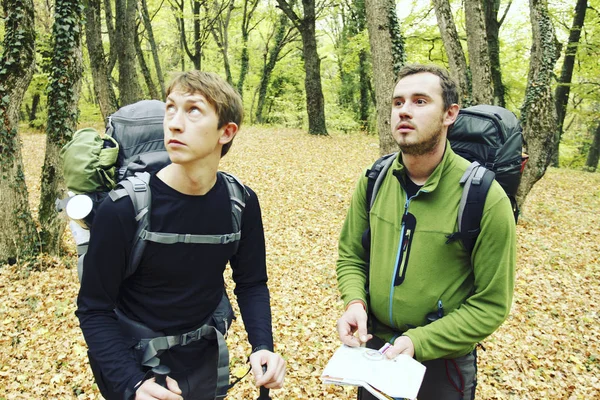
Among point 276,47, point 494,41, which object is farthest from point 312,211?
point 276,47

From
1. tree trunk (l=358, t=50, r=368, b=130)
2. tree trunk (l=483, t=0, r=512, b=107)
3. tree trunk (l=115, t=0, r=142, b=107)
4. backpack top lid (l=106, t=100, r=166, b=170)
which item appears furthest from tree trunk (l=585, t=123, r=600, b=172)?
backpack top lid (l=106, t=100, r=166, b=170)

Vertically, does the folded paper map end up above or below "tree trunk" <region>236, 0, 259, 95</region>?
below

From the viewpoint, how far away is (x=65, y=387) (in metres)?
4.21

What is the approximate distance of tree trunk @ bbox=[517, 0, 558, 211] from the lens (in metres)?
8.66

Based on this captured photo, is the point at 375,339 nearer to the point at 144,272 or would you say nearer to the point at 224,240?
the point at 224,240

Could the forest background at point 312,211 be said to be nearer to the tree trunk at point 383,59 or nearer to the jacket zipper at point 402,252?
the tree trunk at point 383,59

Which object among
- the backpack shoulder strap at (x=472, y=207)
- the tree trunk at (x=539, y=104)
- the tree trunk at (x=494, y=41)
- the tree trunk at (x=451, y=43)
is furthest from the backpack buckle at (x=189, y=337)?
the tree trunk at (x=494, y=41)

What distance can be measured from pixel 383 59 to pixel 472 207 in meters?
5.84

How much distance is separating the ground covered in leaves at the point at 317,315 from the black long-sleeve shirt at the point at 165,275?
271 cm

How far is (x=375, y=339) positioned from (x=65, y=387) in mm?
3685

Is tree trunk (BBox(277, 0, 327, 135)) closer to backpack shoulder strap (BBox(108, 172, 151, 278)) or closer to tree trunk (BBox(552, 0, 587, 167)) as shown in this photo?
tree trunk (BBox(552, 0, 587, 167))

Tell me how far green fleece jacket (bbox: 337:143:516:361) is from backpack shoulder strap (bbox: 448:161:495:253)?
28 millimetres

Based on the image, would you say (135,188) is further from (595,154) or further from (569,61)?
(595,154)

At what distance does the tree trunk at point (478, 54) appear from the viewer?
9.33 m
